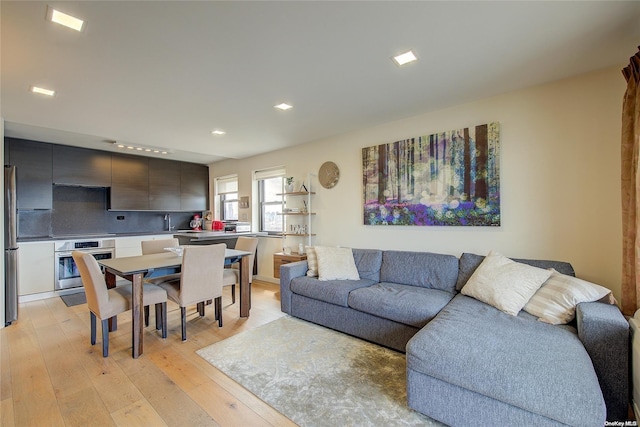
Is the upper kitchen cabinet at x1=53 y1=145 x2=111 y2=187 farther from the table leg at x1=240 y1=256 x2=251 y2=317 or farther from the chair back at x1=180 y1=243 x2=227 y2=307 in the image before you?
the table leg at x1=240 y1=256 x2=251 y2=317

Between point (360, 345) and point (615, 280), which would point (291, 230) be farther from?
point (615, 280)

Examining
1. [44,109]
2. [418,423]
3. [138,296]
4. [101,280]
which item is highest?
[44,109]

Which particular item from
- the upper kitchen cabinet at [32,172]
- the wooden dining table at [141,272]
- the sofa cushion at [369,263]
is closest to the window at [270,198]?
the wooden dining table at [141,272]

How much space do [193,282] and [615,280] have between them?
3.72m

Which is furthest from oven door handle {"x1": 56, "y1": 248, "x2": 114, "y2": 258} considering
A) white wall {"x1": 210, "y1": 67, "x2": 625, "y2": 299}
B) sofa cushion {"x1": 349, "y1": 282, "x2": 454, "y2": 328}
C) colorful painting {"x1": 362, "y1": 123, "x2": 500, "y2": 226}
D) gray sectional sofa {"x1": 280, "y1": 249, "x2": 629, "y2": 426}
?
white wall {"x1": 210, "y1": 67, "x2": 625, "y2": 299}

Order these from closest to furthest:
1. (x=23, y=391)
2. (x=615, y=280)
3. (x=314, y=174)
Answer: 1. (x=23, y=391)
2. (x=615, y=280)
3. (x=314, y=174)

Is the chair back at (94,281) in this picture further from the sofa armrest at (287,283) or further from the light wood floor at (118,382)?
the sofa armrest at (287,283)

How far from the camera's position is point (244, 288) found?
3.40 meters

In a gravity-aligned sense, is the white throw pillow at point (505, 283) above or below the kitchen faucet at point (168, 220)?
below

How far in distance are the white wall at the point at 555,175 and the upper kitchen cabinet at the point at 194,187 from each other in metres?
4.76

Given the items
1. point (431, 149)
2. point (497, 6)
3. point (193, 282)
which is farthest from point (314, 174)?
point (497, 6)

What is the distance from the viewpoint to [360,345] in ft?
8.66

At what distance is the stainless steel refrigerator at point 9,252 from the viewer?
3.16 m

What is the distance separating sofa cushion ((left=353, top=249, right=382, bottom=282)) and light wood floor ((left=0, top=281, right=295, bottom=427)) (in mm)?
1356
